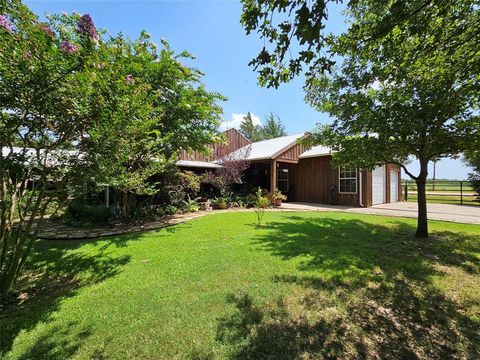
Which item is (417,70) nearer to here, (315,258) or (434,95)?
(434,95)

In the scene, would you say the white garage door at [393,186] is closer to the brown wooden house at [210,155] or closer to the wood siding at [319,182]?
the wood siding at [319,182]

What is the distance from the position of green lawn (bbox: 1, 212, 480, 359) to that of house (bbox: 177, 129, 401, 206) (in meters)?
8.55

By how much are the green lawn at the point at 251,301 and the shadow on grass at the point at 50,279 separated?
0.02 m

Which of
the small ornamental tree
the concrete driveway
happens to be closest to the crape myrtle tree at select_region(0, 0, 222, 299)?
the small ornamental tree

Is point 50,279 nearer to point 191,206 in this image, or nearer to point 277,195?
point 191,206

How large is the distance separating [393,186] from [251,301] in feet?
57.2

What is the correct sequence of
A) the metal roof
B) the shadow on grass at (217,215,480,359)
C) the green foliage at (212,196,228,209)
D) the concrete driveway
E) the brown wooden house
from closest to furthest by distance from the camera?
the shadow on grass at (217,215,480,359) → the concrete driveway → the green foliage at (212,196,228,209) → the metal roof → the brown wooden house

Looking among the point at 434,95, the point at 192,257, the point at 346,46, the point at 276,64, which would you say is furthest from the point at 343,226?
the point at 276,64

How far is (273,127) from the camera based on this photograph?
43.4 metres

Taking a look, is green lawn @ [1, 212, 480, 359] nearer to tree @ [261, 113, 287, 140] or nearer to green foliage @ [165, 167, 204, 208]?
green foliage @ [165, 167, 204, 208]

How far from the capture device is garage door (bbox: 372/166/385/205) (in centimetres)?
1538

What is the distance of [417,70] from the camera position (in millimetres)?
5156

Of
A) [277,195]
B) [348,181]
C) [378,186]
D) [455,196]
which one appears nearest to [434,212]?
[378,186]

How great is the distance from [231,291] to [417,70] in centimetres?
560
